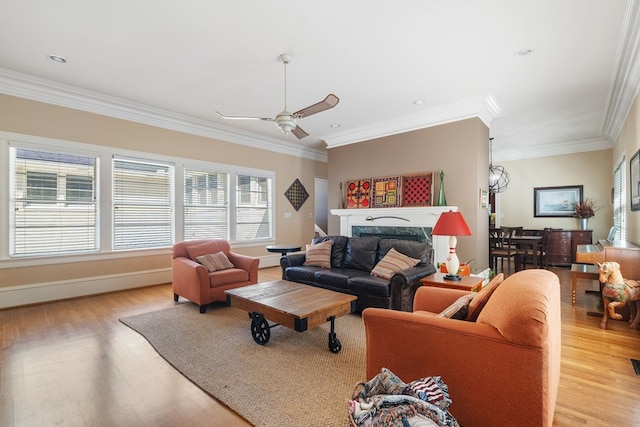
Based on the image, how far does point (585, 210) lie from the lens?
6.77 meters

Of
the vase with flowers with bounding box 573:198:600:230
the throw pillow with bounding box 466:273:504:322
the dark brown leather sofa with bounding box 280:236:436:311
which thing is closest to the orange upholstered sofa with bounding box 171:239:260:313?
the dark brown leather sofa with bounding box 280:236:436:311

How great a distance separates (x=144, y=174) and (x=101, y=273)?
5.52 ft

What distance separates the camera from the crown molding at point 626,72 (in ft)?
8.84

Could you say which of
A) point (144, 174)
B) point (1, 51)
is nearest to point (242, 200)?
point (144, 174)

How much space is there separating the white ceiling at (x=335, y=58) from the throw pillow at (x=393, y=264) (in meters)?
2.27

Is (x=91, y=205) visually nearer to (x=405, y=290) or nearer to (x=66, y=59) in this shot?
(x=66, y=59)

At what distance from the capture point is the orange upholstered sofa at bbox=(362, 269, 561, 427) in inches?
50.6

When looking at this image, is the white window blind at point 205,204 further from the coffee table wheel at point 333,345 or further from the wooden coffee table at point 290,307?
the coffee table wheel at point 333,345

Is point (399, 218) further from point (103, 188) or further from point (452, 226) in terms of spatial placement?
point (103, 188)

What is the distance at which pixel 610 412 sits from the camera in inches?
73.5

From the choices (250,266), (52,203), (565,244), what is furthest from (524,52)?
(52,203)

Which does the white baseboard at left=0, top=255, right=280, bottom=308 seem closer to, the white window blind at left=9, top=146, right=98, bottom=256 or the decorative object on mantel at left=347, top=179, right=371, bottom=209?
the white window blind at left=9, top=146, right=98, bottom=256

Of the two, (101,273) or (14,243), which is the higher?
(14,243)

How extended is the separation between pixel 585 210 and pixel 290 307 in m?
7.49
